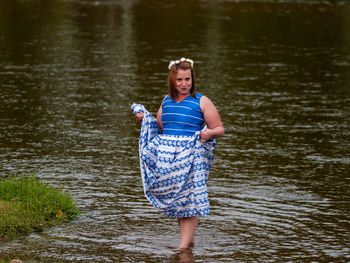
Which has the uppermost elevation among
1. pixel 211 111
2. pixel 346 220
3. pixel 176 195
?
pixel 211 111

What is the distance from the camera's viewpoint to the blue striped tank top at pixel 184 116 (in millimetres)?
6746

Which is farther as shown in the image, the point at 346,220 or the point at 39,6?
the point at 39,6

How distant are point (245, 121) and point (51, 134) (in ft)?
11.5

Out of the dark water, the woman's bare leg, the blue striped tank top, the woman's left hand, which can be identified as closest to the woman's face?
the blue striped tank top

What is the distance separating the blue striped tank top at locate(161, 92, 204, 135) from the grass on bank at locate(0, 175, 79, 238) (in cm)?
158

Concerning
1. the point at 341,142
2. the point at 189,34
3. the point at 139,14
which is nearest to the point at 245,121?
the point at 341,142

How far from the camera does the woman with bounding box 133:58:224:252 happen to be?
6715 mm

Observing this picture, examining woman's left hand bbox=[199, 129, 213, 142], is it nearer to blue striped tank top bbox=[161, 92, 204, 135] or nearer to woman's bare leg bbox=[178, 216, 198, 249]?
blue striped tank top bbox=[161, 92, 204, 135]

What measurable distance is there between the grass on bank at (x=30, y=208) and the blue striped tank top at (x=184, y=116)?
5.18ft

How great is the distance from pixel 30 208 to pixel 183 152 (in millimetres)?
1798

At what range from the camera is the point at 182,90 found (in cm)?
674

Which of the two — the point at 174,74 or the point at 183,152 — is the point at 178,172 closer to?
the point at 183,152

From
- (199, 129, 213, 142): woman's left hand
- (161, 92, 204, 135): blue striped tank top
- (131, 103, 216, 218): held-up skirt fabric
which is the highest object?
(161, 92, 204, 135): blue striped tank top

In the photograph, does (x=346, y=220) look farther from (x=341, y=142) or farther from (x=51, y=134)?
(x=51, y=134)
